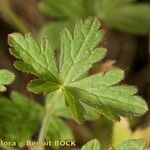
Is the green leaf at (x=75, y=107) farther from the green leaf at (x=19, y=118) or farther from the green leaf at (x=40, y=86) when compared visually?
the green leaf at (x=19, y=118)

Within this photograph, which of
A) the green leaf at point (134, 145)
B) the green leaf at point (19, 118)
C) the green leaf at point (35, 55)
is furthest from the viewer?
the green leaf at point (19, 118)

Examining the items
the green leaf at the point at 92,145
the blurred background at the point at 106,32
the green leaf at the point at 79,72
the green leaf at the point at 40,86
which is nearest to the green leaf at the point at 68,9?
the blurred background at the point at 106,32

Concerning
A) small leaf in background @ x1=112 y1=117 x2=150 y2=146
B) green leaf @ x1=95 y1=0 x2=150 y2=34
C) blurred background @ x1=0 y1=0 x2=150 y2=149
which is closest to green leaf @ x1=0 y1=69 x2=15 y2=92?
blurred background @ x1=0 y1=0 x2=150 y2=149

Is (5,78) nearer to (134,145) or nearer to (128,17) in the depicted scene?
(134,145)

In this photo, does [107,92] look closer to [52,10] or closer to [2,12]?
[52,10]

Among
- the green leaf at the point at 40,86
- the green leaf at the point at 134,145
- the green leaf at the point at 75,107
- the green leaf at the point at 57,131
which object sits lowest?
the green leaf at the point at 134,145

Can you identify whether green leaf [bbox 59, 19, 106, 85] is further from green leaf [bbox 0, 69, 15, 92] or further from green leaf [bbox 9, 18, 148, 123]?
green leaf [bbox 0, 69, 15, 92]

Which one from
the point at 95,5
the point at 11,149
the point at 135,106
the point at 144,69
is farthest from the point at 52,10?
the point at 135,106

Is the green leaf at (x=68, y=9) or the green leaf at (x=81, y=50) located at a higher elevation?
the green leaf at (x=68, y=9)
